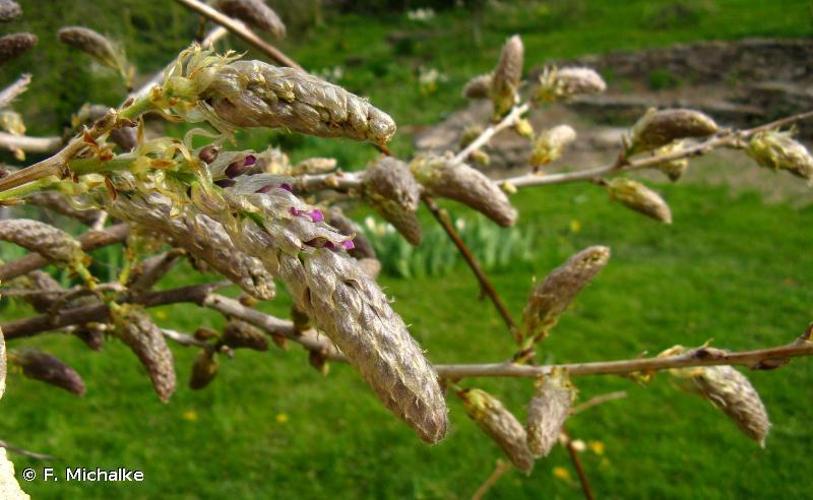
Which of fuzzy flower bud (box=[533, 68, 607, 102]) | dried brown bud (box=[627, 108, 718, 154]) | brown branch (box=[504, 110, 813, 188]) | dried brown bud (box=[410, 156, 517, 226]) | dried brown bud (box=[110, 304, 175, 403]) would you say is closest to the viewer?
dried brown bud (box=[110, 304, 175, 403])

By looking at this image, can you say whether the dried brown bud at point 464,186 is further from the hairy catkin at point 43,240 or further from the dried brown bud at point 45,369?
the dried brown bud at point 45,369

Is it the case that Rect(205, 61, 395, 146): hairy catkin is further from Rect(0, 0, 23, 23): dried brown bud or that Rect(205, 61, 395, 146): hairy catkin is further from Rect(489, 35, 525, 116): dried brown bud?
Rect(489, 35, 525, 116): dried brown bud

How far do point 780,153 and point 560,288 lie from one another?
404mm

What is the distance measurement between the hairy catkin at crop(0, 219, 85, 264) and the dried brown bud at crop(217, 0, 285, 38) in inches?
17.3

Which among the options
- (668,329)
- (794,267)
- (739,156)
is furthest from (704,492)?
(739,156)

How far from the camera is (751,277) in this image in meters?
4.18

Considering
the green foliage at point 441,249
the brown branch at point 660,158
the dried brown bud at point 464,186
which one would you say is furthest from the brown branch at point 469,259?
the green foliage at point 441,249

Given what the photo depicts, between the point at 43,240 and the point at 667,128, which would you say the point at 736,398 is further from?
the point at 43,240

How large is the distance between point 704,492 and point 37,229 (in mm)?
2379

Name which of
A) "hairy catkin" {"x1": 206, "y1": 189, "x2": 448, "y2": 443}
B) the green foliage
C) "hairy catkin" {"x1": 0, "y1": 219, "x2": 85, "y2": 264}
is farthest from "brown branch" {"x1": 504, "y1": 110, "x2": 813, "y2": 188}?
the green foliage

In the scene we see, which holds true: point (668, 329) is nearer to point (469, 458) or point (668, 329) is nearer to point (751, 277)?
point (751, 277)

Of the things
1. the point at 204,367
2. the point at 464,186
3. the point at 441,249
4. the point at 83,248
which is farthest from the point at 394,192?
the point at 441,249

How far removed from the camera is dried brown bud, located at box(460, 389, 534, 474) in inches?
37.1

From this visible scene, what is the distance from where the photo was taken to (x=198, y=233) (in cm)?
57
